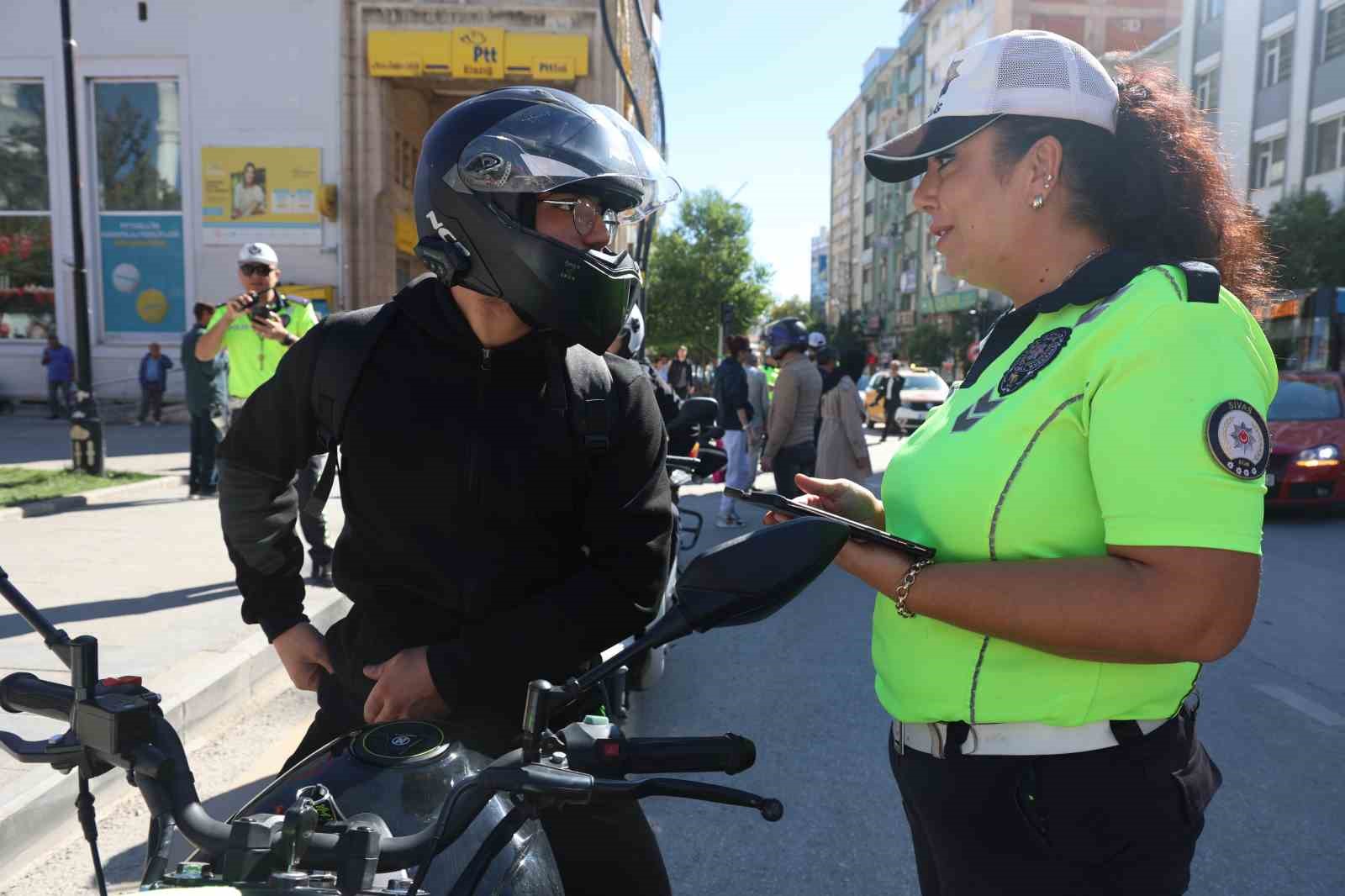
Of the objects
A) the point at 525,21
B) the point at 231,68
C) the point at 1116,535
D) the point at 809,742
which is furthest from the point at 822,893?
the point at 231,68

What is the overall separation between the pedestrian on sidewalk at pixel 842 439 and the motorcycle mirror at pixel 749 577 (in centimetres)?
737

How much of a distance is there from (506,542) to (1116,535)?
3.06ft

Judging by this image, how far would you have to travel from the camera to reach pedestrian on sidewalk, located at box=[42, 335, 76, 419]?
20125 mm

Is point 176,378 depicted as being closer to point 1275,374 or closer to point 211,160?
point 211,160

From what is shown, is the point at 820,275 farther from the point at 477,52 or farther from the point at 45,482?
the point at 45,482

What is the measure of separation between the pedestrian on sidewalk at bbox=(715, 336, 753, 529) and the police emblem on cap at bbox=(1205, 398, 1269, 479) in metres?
8.74

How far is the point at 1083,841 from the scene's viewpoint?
1.42m

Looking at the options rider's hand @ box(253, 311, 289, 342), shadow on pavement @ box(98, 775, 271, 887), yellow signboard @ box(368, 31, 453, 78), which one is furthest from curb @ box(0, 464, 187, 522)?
yellow signboard @ box(368, 31, 453, 78)

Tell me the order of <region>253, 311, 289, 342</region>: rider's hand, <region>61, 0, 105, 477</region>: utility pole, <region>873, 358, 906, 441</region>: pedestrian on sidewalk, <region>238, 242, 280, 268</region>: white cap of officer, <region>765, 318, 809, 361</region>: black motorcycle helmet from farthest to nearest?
<region>873, 358, 906, 441</region>: pedestrian on sidewalk
<region>61, 0, 105, 477</region>: utility pole
<region>765, 318, 809, 361</region>: black motorcycle helmet
<region>238, 242, 280, 268</region>: white cap of officer
<region>253, 311, 289, 342</region>: rider's hand

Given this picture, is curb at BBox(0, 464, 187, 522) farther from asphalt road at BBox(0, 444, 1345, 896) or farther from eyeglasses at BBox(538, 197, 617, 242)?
eyeglasses at BBox(538, 197, 617, 242)

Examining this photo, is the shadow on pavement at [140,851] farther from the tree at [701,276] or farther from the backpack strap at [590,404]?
the tree at [701,276]

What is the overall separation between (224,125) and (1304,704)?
2163 centimetres

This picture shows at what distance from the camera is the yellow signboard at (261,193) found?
2133 centimetres

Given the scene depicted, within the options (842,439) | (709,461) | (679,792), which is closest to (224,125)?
(842,439)
